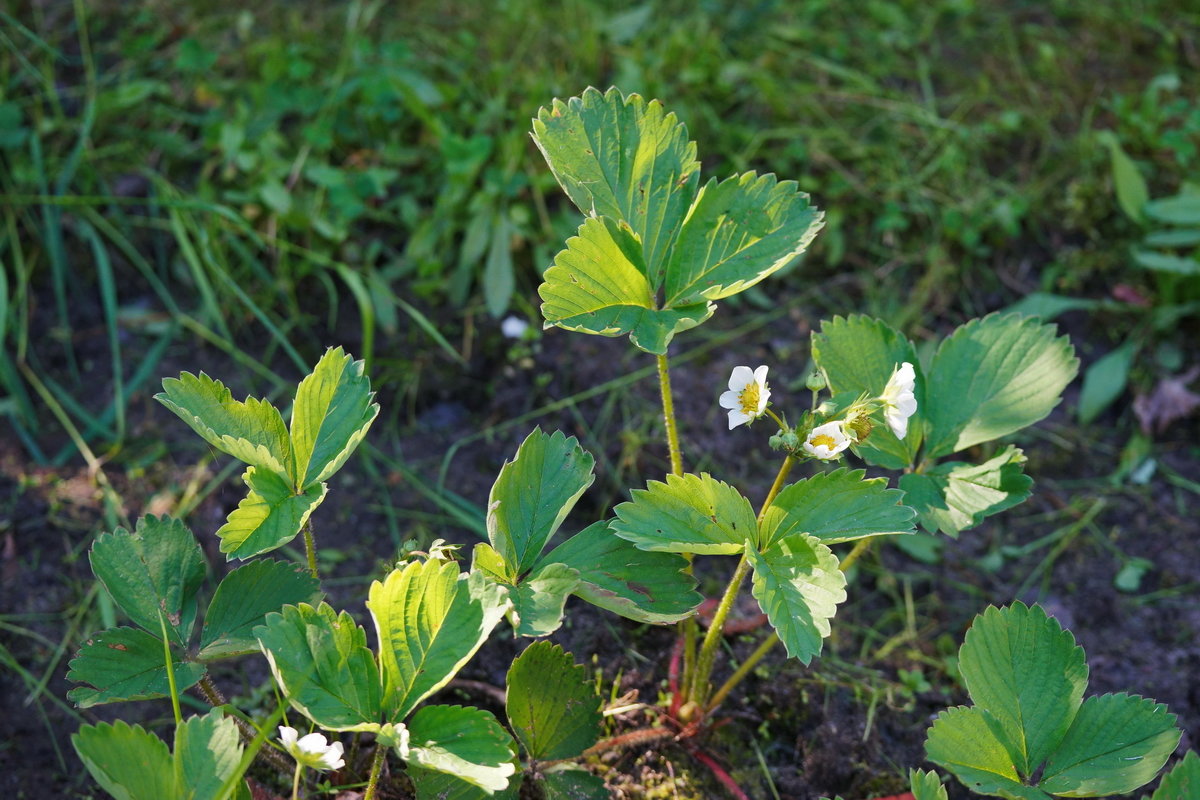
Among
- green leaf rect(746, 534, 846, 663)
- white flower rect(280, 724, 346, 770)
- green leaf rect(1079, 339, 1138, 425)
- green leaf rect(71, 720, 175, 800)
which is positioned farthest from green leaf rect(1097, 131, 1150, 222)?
green leaf rect(71, 720, 175, 800)

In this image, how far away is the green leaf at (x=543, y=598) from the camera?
125cm

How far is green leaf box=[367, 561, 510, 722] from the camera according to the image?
49.4 inches

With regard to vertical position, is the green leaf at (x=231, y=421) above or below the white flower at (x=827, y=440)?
above

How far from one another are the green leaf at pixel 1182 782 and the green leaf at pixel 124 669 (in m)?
1.28

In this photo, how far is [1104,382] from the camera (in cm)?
237

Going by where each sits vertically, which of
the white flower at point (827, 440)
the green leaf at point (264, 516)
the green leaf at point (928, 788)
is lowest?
the green leaf at point (928, 788)

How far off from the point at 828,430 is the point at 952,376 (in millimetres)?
383

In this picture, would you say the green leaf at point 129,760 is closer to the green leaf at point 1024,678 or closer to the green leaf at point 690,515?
the green leaf at point 690,515

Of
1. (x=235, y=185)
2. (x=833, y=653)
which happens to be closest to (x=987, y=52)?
(x=833, y=653)

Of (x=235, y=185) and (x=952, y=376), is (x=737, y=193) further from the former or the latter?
(x=235, y=185)

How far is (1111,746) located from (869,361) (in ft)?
2.04

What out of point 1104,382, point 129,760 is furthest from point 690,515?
point 1104,382

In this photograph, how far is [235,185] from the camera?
2596mm

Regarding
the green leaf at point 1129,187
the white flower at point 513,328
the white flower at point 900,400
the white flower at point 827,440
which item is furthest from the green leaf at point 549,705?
the green leaf at point 1129,187
